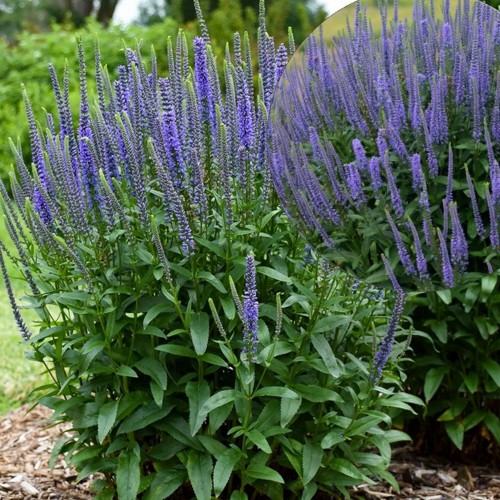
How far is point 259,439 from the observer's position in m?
2.97

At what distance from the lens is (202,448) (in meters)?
3.20

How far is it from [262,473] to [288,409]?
29 cm

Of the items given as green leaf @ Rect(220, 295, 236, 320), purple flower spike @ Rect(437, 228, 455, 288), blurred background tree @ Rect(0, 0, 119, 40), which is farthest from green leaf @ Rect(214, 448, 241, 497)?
blurred background tree @ Rect(0, 0, 119, 40)

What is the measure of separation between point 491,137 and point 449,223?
397 mm

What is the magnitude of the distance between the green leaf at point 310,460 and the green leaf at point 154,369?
626 mm

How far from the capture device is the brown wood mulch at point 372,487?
4020 mm

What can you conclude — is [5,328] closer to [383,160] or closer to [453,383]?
[453,383]

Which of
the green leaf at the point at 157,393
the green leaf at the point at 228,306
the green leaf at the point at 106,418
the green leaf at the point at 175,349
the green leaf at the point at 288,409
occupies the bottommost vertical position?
the green leaf at the point at 288,409

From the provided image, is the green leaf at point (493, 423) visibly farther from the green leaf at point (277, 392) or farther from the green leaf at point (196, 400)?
the green leaf at point (196, 400)

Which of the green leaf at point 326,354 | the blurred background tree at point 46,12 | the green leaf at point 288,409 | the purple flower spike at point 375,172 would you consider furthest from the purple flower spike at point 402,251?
the blurred background tree at point 46,12

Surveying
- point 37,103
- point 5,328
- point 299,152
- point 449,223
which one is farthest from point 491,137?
point 37,103

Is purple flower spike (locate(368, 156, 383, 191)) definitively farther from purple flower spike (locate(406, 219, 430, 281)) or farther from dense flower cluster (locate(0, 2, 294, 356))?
dense flower cluster (locate(0, 2, 294, 356))

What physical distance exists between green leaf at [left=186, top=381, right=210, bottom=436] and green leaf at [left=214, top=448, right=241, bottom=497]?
164mm

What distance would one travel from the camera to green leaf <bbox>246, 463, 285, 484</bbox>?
305 cm
